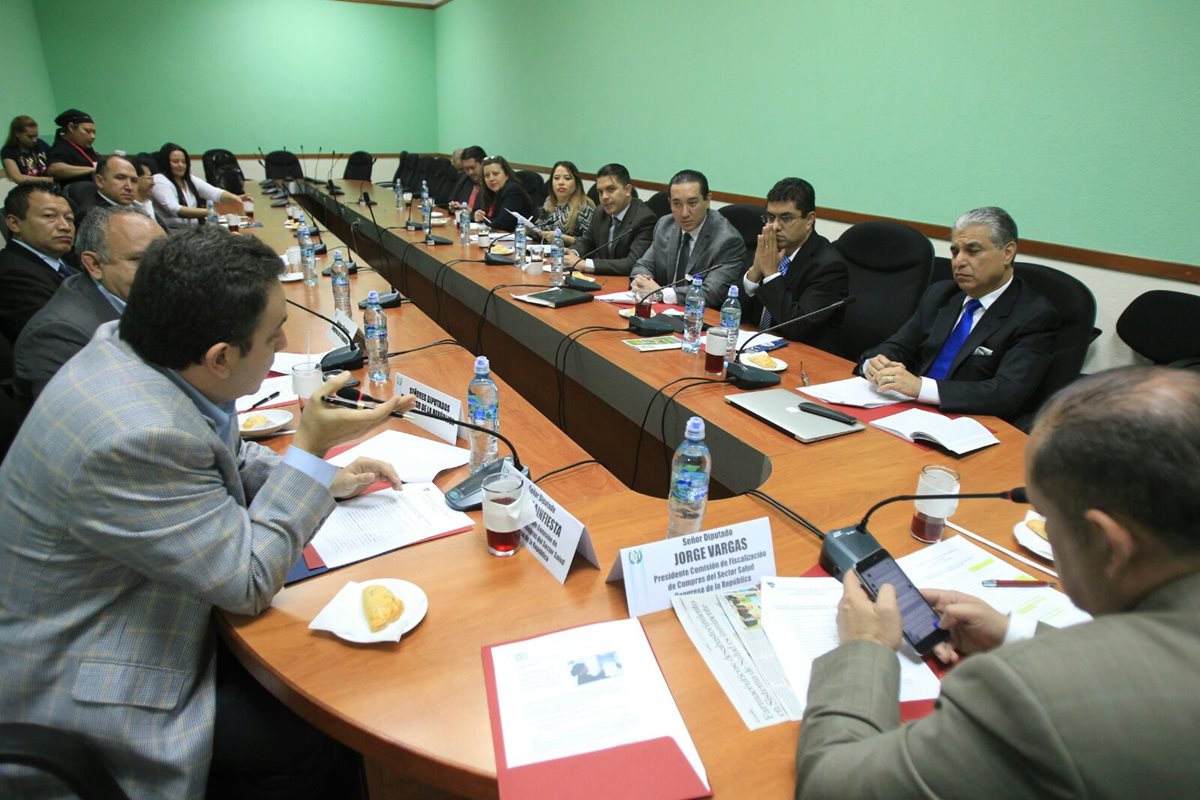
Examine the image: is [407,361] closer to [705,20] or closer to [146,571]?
[146,571]

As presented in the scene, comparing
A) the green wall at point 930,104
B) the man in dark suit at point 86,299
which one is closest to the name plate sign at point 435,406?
the man in dark suit at point 86,299

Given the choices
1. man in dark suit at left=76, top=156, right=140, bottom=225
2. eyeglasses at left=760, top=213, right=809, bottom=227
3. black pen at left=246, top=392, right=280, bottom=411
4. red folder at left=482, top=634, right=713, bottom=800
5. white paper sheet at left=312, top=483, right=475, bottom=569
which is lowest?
black pen at left=246, top=392, right=280, bottom=411

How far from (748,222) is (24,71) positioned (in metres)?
7.81

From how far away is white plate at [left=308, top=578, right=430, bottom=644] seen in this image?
87 cm

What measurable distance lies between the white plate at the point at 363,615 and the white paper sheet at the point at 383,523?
4.1 inches

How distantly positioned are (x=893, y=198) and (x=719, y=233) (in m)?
0.96

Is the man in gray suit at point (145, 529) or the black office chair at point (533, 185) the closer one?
the man in gray suit at point (145, 529)

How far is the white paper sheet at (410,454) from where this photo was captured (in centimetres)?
131

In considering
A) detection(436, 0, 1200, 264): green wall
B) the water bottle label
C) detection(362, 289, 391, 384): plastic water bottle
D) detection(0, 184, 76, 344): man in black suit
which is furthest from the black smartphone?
detection(0, 184, 76, 344): man in black suit

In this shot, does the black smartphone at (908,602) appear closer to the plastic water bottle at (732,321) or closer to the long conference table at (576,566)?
the long conference table at (576,566)

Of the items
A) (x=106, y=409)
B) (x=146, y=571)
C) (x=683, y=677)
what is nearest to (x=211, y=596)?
(x=146, y=571)

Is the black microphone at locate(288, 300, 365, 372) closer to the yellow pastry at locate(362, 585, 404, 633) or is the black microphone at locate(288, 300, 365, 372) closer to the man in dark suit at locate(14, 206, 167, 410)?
the man in dark suit at locate(14, 206, 167, 410)

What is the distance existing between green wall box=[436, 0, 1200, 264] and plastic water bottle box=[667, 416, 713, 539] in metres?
2.34

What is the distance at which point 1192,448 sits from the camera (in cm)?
53
